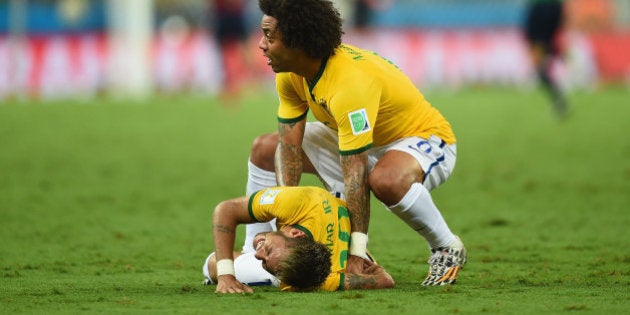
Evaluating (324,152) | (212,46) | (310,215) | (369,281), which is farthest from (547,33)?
(310,215)

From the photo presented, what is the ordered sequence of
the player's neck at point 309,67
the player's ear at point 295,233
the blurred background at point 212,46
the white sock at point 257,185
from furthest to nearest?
the blurred background at point 212,46
the white sock at point 257,185
the player's neck at point 309,67
the player's ear at point 295,233

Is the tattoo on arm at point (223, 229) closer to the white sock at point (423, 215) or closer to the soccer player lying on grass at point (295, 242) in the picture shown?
the soccer player lying on grass at point (295, 242)

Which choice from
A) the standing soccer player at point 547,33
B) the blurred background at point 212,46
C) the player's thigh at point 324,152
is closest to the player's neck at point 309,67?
the player's thigh at point 324,152

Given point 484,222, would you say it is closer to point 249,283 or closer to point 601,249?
point 601,249

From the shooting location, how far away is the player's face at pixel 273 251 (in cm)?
600

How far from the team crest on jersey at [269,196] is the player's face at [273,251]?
0.18 meters

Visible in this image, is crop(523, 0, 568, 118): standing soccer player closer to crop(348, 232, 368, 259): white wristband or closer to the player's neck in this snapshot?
the player's neck

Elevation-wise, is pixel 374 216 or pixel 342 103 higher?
pixel 342 103

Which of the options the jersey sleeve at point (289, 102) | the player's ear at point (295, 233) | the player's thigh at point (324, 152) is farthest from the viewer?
the player's thigh at point (324, 152)

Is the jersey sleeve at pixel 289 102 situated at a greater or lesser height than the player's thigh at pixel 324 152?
greater

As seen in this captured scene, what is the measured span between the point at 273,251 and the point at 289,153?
120cm

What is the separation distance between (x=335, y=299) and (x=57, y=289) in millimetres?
1596

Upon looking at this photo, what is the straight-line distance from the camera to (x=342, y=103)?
20.7ft

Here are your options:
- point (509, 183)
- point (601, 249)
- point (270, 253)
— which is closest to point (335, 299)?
point (270, 253)
